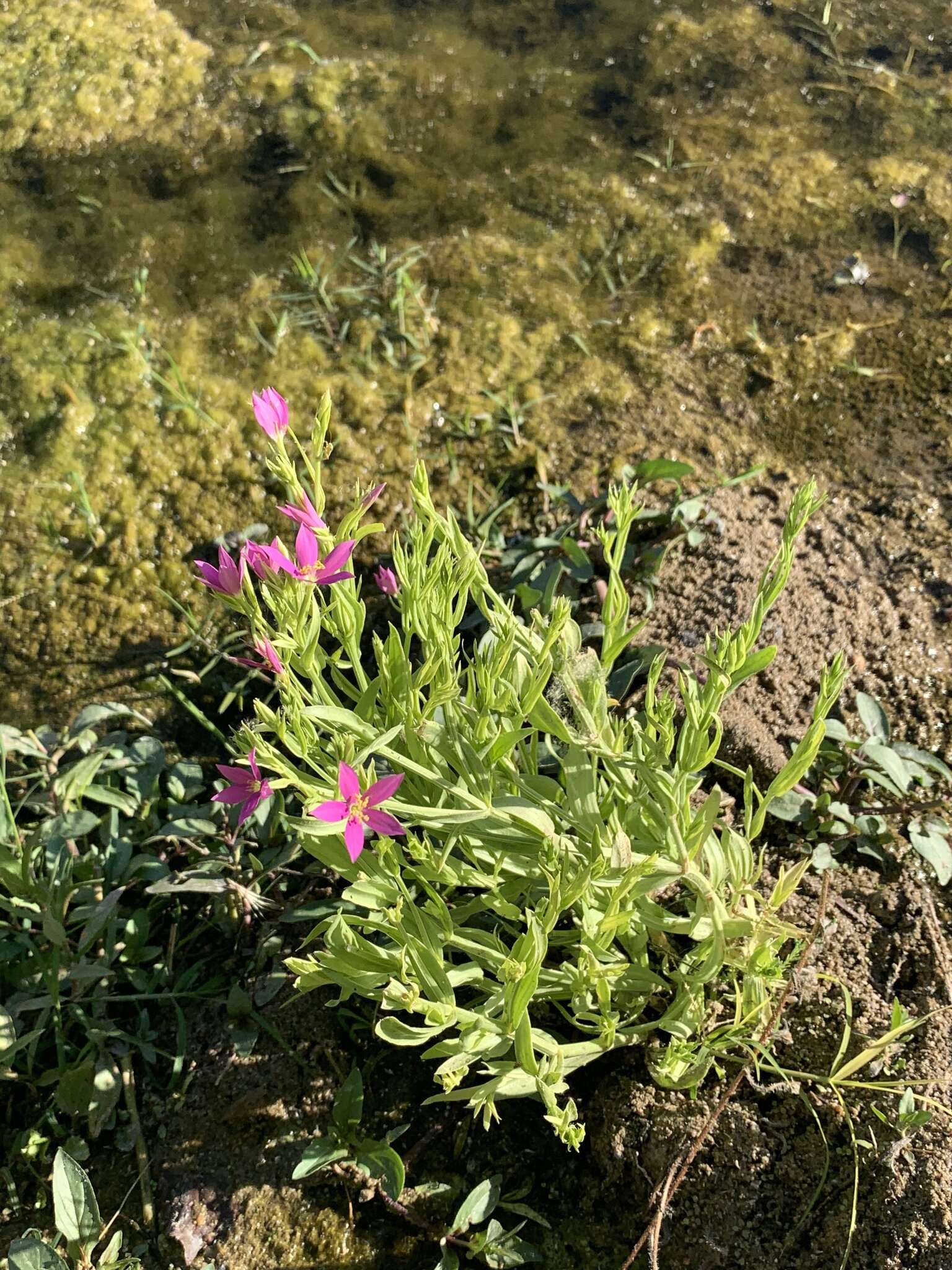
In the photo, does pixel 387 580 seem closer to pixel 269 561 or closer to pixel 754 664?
pixel 269 561

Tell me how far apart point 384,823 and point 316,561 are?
1.04 ft

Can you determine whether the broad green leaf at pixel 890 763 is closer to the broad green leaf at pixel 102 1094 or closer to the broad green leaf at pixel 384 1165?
the broad green leaf at pixel 384 1165

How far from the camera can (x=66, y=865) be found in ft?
5.98

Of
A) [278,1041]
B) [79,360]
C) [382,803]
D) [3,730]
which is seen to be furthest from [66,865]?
[79,360]

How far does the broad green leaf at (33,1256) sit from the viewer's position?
138cm

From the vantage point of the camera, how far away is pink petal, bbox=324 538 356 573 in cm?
111

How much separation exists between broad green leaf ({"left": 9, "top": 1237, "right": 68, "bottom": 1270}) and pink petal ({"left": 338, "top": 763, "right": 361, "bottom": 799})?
91 centimetres

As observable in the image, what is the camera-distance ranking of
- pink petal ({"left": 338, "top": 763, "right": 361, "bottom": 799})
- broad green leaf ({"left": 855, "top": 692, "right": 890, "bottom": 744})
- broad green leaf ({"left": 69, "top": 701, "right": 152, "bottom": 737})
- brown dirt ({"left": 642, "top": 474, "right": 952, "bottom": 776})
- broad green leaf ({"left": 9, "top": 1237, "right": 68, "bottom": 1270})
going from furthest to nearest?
broad green leaf ({"left": 69, "top": 701, "right": 152, "bottom": 737}) < brown dirt ({"left": 642, "top": 474, "right": 952, "bottom": 776}) < broad green leaf ({"left": 855, "top": 692, "right": 890, "bottom": 744}) < broad green leaf ({"left": 9, "top": 1237, "right": 68, "bottom": 1270}) < pink petal ({"left": 338, "top": 763, "right": 361, "bottom": 799})

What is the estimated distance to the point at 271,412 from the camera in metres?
Result: 1.14

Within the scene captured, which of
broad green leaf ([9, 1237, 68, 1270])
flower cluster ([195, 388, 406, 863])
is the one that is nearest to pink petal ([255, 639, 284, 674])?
flower cluster ([195, 388, 406, 863])

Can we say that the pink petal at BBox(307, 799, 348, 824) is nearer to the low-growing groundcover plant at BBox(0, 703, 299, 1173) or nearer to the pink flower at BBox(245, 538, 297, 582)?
the pink flower at BBox(245, 538, 297, 582)

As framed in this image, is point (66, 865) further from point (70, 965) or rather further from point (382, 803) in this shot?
point (382, 803)

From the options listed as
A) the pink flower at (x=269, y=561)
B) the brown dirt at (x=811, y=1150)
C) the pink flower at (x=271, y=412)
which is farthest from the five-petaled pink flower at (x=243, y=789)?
the brown dirt at (x=811, y=1150)

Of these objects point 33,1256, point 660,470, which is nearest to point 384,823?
point 33,1256
